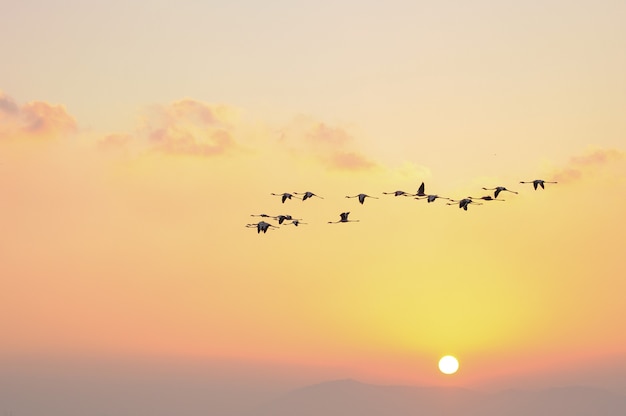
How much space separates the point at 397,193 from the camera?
450ft

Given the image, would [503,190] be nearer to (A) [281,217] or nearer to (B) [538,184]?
(B) [538,184]

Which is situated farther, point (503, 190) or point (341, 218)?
point (341, 218)

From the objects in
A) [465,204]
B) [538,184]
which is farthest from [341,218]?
[538,184]

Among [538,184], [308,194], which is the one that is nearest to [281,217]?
[308,194]

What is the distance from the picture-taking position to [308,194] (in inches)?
5610

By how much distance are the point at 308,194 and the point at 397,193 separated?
12956 mm

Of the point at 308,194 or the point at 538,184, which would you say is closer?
the point at 538,184

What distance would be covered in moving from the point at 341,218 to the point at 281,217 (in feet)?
30.6

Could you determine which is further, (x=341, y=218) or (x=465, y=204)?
(x=341, y=218)

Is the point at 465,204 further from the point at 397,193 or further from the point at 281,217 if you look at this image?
the point at 281,217

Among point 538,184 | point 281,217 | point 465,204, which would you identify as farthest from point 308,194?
point 538,184

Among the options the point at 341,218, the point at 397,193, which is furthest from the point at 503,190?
the point at 341,218

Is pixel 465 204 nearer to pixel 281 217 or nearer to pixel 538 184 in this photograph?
pixel 538 184

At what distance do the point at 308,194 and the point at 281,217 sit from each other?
4908mm
